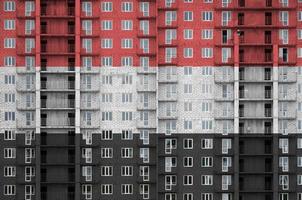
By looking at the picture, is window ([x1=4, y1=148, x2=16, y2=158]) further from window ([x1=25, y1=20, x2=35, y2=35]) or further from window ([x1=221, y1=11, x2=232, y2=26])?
window ([x1=221, y1=11, x2=232, y2=26])

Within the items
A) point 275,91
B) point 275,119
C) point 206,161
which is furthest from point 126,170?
point 275,91

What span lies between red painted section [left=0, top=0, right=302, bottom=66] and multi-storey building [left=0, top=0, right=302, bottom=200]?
139mm

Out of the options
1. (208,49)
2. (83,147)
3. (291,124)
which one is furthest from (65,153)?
(291,124)

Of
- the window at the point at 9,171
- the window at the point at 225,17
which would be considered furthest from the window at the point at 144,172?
the window at the point at 225,17

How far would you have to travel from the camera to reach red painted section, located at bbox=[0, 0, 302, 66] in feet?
314

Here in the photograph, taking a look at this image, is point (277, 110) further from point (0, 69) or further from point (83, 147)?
point (0, 69)

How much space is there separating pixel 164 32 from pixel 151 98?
9.30 m

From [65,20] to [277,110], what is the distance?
31.6 m

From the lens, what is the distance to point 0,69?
95.7 metres

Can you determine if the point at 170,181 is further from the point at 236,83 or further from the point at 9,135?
the point at 9,135

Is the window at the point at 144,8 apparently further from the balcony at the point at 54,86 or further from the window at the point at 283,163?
the window at the point at 283,163

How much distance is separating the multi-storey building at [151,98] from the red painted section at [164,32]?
0.14 meters

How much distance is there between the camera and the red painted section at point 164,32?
95.7 metres

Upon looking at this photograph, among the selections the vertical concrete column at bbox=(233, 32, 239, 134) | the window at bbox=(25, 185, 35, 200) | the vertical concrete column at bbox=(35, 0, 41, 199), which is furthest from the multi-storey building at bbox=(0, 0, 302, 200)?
the window at bbox=(25, 185, 35, 200)
